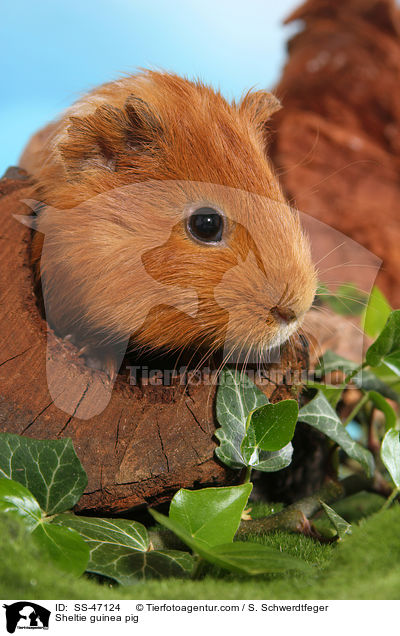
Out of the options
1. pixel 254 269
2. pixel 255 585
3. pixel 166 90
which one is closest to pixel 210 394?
pixel 254 269

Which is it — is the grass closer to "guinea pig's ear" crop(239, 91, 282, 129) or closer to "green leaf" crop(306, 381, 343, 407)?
"green leaf" crop(306, 381, 343, 407)

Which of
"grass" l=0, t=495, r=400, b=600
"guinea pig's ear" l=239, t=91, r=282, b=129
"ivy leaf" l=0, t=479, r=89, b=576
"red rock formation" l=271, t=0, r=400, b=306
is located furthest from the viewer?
"red rock formation" l=271, t=0, r=400, b=306

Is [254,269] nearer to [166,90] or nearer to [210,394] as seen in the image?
[210,394]

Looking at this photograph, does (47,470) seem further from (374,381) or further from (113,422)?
(374,381)
